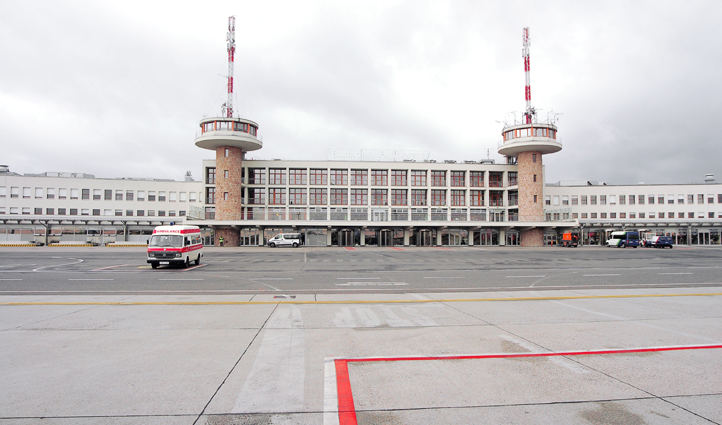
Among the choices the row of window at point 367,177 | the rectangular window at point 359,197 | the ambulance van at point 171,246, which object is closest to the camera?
the ambulance van at point 171,246

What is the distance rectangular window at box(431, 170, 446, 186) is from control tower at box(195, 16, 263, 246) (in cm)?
2916

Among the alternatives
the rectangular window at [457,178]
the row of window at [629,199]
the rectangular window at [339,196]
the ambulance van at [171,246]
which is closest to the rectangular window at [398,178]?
the rectangular window at [339,196]

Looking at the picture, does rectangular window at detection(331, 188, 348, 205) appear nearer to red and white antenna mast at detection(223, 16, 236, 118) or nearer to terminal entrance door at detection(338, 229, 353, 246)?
terminal entrance door at detection(338, 229, 353, 246)

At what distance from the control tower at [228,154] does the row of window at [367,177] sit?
13.7ft

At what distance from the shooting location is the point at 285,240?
5506 centimetres

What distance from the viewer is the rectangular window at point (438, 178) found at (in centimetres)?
6506

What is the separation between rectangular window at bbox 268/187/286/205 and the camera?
61.9 m

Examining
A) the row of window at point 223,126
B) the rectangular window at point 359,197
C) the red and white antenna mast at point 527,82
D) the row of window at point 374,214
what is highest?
the red and white antenna mast at point 527,82

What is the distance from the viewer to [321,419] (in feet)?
13.2

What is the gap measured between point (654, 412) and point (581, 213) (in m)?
79.2

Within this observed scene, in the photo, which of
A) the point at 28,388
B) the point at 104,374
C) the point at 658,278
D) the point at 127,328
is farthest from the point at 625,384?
the point at 658,278

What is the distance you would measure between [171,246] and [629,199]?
80.8m

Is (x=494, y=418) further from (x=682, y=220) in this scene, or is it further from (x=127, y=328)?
(x=682, y=220)

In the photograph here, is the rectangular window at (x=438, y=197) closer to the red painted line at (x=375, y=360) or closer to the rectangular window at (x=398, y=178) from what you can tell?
the rectangular window at (x=398, y=178)
